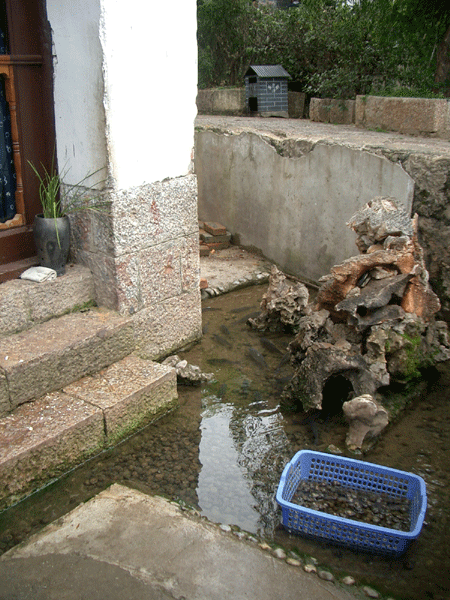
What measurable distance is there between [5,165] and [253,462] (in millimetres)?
2936

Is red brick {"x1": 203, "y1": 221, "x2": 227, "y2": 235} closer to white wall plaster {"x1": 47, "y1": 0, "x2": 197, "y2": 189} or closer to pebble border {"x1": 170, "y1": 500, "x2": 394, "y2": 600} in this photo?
white wall plaster {"x1": 47, "y1": 0, "x2": 197, "y2": 189}

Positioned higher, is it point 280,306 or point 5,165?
point 5,165

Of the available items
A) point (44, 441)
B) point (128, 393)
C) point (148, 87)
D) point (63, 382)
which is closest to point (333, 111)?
point (148, 87)

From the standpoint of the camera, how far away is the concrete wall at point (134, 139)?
4.07 meters

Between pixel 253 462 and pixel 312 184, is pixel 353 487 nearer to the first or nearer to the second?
pixel 253 462

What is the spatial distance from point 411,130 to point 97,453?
19.3ft

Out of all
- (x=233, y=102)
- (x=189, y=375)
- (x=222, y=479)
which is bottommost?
(x=222, y=479)

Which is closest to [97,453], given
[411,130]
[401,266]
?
[401,266]

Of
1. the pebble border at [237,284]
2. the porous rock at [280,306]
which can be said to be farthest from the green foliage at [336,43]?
the porous rock at [280,306]

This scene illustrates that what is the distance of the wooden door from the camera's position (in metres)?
4.22

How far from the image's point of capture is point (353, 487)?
134 inches

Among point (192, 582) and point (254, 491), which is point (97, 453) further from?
point (192, 582)

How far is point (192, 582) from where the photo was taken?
105 inches

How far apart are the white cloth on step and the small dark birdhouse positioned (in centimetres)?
675
